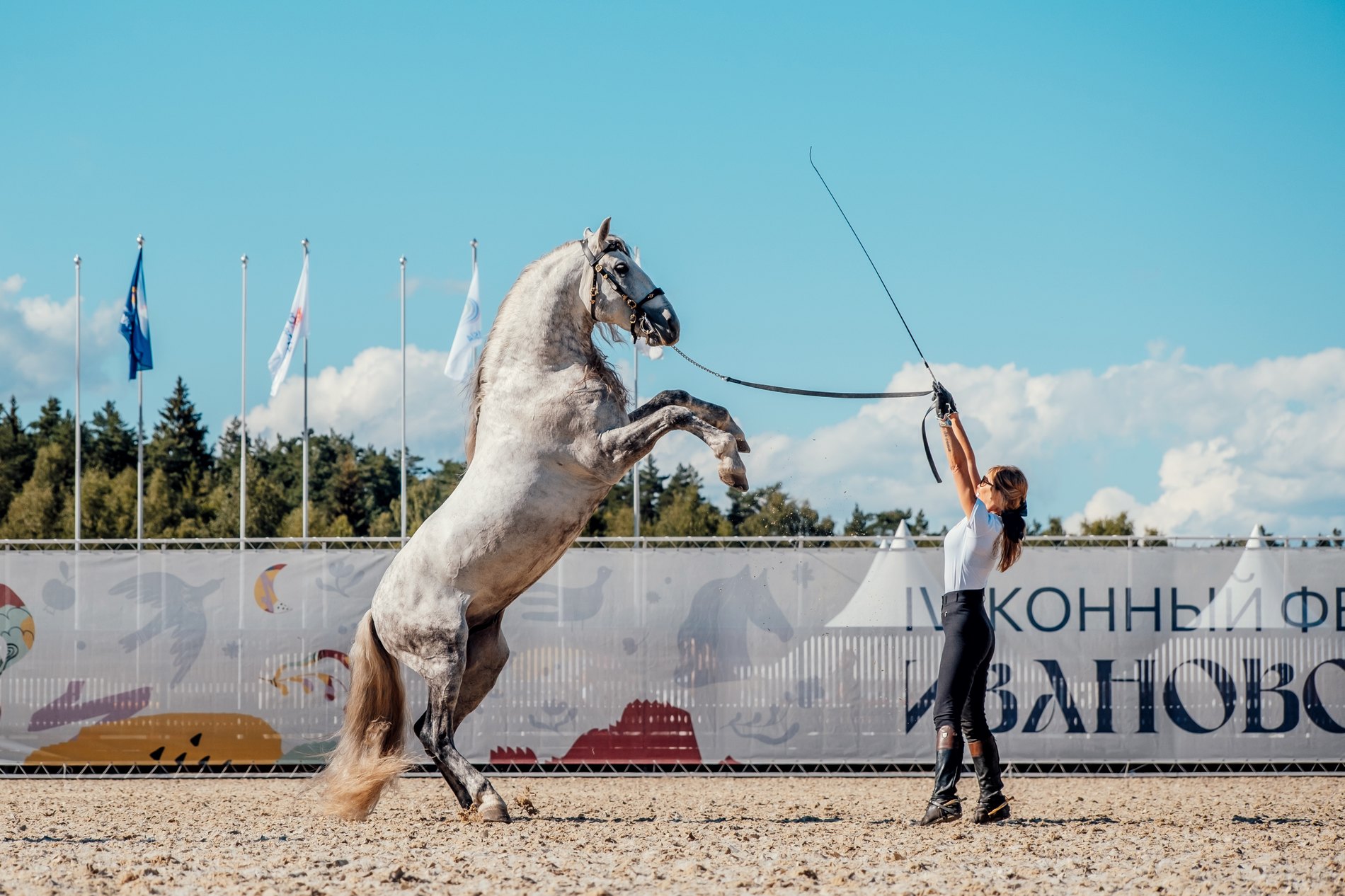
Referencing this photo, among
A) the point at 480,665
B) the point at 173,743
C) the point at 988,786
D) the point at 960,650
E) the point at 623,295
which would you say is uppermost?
the point at 623,295

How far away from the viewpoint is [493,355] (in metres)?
7.17

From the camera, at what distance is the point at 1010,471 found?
270 inches

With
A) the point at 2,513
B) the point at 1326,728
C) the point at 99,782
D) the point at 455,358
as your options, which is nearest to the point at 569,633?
the point at 99,782

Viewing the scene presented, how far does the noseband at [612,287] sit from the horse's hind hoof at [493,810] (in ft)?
8.70

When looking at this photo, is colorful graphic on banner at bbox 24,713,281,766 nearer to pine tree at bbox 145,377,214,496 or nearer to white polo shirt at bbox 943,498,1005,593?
white polo shirt at bbox 943,498,1005,593

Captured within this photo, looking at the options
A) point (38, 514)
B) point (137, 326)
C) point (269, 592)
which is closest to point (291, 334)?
point (137, 326)

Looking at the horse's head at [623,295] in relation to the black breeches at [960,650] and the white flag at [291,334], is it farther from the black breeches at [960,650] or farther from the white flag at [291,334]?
the white flag at [291,334]

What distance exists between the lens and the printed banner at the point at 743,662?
11.3 metres

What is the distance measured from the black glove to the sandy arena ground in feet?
7.01

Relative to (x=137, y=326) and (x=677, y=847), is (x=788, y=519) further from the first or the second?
(x=137, y=326)

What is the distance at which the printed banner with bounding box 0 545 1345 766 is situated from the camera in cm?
1128

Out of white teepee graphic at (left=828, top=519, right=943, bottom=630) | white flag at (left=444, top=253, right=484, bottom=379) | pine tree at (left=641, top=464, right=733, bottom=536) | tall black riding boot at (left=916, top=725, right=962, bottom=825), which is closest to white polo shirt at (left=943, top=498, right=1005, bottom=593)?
tall black riding boot at (left=916, top=725, right=962, bottom=825)

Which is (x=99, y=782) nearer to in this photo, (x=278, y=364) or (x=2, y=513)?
(x=278, y=364)

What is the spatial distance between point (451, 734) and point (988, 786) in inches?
118
